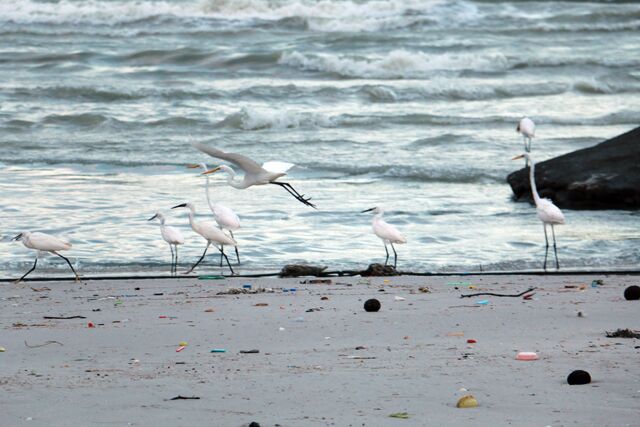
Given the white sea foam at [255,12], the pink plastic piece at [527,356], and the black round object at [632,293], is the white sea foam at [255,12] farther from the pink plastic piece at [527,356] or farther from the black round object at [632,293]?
the pink plastic piece at [527,356]

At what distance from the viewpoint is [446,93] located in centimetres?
2150

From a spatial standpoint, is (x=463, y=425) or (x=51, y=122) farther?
(x=51, y=122)

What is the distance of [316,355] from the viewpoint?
5.83m

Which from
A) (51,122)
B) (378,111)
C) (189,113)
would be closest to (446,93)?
(378,111)

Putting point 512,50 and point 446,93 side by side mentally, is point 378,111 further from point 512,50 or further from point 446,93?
point 512,50

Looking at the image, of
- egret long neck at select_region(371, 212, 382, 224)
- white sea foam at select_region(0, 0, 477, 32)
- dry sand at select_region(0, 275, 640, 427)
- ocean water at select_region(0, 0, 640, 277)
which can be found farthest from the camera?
white sea foam at select_region(0, 0, 477, 32)

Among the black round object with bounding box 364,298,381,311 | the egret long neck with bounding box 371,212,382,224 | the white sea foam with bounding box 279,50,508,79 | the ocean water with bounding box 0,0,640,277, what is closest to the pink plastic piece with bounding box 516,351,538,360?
the black round object with bounding box 364,298,381,311

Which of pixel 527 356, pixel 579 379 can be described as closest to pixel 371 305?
pixel 527 356

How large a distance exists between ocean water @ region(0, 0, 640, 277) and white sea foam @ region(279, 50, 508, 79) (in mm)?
53

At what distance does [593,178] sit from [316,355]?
20.8 feet

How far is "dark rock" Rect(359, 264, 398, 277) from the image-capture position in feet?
27.7

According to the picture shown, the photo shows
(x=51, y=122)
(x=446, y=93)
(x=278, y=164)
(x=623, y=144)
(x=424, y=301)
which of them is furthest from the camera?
(x=446, y=93)

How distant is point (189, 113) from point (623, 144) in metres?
8.59

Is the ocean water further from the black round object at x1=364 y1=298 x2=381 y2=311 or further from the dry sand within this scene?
the black round object at x1=364 y1=298 x2=381 y2=311
